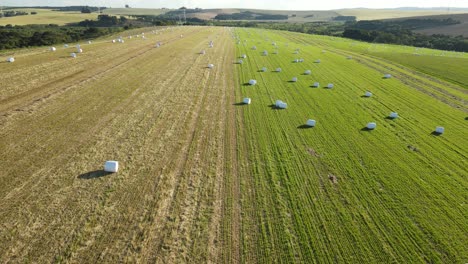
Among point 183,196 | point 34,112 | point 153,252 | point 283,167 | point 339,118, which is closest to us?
point 153,252

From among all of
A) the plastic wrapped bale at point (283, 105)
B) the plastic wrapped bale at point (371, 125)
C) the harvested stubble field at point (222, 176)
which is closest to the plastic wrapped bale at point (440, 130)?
the harvested stubble field at point (222, 176)

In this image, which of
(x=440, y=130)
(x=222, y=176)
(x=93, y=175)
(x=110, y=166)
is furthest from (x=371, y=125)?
(x=93, y=175)

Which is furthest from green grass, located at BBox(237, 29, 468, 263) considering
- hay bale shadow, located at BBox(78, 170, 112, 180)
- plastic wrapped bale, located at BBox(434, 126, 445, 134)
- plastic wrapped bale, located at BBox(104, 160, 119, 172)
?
hay bale shadow, located at BBox(78, 170, 112, 180)

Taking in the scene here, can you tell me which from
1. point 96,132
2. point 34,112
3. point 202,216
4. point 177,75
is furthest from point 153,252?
point 177,75

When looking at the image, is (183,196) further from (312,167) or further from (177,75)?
(177,75)

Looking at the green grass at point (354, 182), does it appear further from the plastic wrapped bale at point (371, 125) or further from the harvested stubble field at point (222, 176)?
the plastic wrapped bale at point (371, 125)
